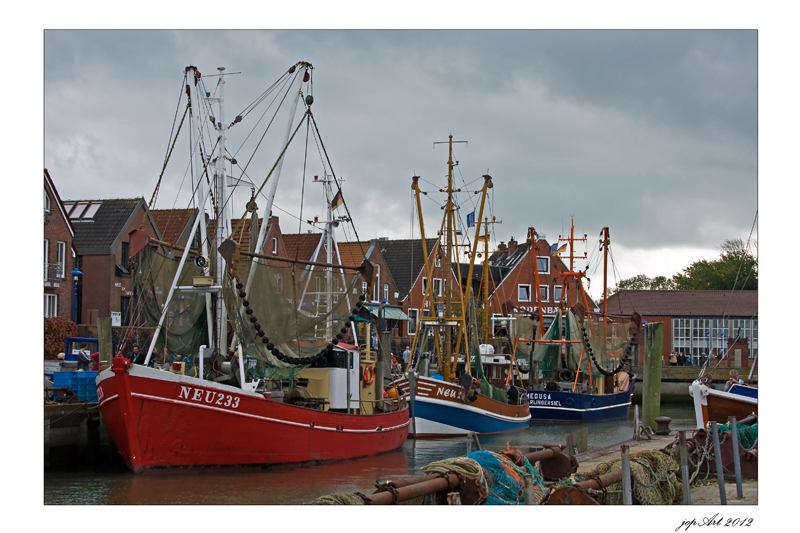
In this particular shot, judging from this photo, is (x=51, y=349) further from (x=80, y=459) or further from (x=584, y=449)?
(x=584, y=449)

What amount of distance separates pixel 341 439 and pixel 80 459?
608cm

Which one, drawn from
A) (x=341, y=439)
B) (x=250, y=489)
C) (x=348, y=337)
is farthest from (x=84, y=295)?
(x=250, y=489)

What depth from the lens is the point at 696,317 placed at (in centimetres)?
6191

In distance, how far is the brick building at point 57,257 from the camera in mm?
37312

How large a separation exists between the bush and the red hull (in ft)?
48.3

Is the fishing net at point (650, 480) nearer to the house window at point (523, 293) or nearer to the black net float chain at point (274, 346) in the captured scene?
the black net float chain at point (274, 346)

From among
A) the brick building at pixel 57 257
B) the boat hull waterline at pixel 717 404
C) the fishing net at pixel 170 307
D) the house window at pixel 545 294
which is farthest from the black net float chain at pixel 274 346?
the house window at pixel 545 294

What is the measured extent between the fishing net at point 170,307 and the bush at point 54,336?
1315 centimetres

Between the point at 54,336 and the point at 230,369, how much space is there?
628 inches

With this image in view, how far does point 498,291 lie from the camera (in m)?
65.2

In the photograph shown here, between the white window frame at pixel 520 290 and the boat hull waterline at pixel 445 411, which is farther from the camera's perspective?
the white window frame at pixel 520 290

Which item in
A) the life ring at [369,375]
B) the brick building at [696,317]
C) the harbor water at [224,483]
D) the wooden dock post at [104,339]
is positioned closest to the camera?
the harbor water at [224,483]

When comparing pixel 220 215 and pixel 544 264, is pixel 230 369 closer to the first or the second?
pixel 220 215

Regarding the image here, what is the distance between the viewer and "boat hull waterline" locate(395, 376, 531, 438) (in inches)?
1113
